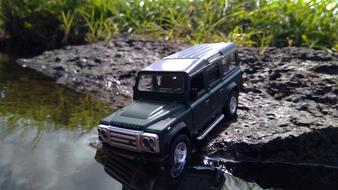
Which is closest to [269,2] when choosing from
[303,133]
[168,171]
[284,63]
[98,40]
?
[284,63]

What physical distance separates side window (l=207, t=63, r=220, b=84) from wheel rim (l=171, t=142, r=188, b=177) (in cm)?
112

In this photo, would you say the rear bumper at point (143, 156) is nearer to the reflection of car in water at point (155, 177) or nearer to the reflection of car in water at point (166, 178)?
the reflection of car in water at point (166, 178)

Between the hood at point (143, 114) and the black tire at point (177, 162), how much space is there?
33 cm

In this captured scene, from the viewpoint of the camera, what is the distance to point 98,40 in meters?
11.0

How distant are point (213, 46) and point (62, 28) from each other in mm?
6724

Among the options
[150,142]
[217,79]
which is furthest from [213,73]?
[150,142]

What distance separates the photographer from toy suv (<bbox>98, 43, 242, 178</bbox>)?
14.1 feet

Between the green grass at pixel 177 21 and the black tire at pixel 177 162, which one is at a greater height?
the green grass at pixel 177 21

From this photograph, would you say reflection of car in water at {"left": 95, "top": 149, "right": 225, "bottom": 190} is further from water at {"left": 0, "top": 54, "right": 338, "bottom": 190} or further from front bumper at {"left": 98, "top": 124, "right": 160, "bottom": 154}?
front bumper at {"left": 98, "top": 124, "right": 160, "bottom": 154}

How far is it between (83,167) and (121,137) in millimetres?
831

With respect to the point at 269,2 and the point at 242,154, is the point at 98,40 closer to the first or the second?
the point at 269,2

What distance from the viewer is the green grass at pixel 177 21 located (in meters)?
9.47

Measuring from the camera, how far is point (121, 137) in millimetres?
4410

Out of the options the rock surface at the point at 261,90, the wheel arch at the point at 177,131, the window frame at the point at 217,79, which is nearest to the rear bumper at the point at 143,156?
the wheel arch at the point at 177,131
